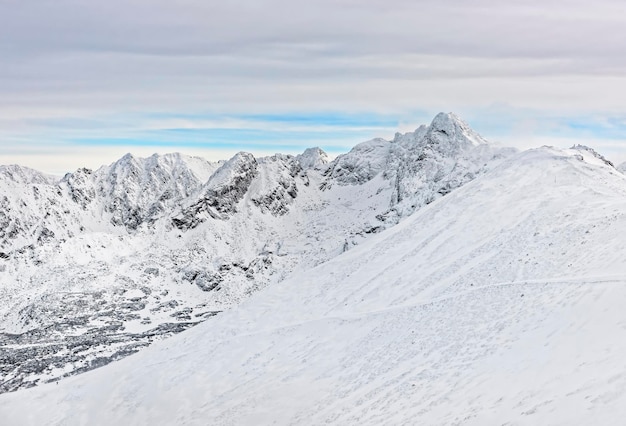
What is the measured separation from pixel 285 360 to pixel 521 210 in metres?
30.3

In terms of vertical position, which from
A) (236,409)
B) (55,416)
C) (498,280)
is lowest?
(55,416)

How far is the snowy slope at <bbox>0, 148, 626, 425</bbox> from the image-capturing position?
3139 centimetres

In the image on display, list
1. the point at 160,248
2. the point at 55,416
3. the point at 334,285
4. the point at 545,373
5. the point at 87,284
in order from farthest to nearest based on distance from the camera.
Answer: the point at 160,248 < the point at 87,284 < the point at 334,285 < the point at 55,416 < the point at 545,373

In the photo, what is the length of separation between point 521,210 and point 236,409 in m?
36.3

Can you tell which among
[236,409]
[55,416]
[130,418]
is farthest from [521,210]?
[55,416]

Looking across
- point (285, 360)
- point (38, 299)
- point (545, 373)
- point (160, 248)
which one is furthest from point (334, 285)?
point (160, 248)

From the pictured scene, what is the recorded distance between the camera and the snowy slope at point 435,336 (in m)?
31.4

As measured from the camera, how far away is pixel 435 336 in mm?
41812

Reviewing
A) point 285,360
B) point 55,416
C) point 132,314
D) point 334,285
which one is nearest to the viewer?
point 285,360

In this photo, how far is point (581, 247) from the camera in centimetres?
4631

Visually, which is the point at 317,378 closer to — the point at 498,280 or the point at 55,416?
the point at 498,280

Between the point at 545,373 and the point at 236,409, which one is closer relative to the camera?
the point at 545,373

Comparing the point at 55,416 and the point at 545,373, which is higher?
the point at 545,373

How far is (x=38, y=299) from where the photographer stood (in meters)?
158
